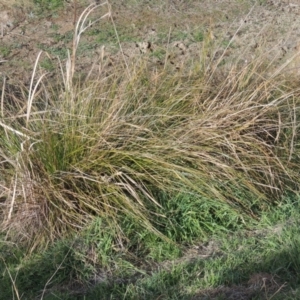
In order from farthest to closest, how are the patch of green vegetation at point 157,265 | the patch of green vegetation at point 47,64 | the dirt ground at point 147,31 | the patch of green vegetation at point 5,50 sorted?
the patch of green vegetation at point 5,50 < the dirt ground at point 147,31 < the patch of green vegetation at point 47,64 < the patch of green vegetation at point 157,265

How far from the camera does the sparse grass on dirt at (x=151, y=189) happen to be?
15.1ft

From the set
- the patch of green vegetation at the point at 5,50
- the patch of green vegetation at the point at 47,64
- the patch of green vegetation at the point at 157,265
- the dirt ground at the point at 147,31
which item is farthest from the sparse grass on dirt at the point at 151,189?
the patch of green vegetation at the point at 5,50

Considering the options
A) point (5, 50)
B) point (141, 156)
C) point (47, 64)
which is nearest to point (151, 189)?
point (141, 156)

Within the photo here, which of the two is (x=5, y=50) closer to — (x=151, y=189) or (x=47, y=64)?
(x=47, y=64)

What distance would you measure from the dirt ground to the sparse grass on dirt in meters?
1.42

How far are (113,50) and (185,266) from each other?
3.24 metres

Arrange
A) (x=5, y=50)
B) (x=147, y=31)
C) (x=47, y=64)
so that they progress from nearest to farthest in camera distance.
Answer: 1. (x=47, y=64)
2. (x=5, y=50)
3. (x=147, y=31)

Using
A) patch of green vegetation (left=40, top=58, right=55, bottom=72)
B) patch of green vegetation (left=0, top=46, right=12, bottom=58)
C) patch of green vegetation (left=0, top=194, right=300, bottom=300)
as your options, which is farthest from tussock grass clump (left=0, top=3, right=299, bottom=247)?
patch of green vegetation (left=0, top=46, right=12, bottom=58)

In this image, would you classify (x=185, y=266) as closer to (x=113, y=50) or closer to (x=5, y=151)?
(x=5, y=151)

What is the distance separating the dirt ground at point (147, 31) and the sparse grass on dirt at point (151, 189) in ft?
4.67

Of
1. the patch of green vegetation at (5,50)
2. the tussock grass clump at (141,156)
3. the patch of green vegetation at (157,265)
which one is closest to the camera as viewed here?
the patch of green vegetation at (157,265)

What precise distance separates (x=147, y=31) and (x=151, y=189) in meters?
3.04

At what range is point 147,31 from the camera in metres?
7.88

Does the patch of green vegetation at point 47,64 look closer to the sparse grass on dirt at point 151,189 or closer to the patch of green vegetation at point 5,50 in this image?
the patch of green vegetation at point 5,50
